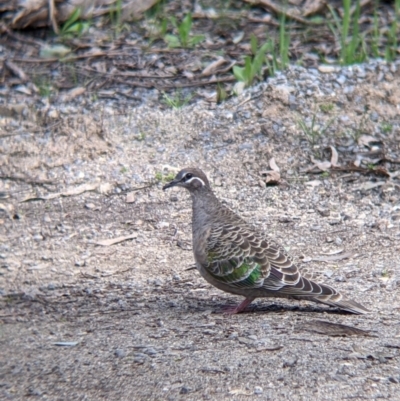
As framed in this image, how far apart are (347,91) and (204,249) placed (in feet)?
13.0

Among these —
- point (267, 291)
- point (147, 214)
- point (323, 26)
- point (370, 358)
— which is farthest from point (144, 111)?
point (370, 358)

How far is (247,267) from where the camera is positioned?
6191mm

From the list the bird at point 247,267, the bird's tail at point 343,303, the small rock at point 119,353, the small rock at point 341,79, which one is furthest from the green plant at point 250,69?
the small rock at point 119,353

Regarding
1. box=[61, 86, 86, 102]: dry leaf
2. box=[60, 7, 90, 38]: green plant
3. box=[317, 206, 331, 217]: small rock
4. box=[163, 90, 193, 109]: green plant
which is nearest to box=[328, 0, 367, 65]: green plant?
box=[163, 90, 193, 109]: green plant

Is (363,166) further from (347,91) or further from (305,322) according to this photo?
(305,322)

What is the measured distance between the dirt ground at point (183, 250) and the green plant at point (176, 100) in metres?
0.21

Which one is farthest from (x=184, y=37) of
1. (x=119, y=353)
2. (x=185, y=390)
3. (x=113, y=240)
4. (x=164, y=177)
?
(x=185, y=390)

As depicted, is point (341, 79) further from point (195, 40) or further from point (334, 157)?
point (195, 40)

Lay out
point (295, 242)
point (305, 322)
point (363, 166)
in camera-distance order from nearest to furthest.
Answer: point (305, 322)
point (295, 242)
point (363, 166)

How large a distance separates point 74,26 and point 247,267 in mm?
6098

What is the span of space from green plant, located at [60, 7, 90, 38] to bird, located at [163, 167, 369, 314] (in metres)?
5.33

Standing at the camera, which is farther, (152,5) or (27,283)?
(152,5)

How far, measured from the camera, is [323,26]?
11789 mm

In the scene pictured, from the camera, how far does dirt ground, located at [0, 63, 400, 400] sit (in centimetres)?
505
